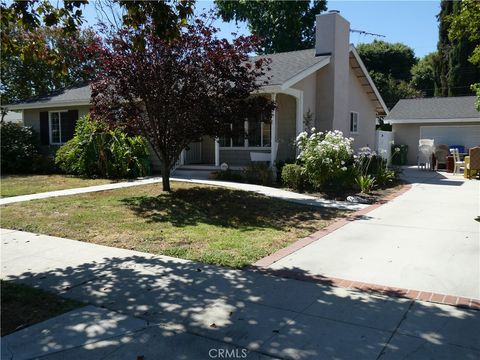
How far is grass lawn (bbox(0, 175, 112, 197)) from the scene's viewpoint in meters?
12.9

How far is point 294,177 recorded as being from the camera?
42.3ft

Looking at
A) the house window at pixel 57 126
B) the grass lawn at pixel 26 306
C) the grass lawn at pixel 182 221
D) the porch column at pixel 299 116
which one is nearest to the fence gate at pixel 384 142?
the porch column at pixel 299 116

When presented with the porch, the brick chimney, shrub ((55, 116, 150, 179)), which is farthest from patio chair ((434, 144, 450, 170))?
shrub ((55, 116, 150, 179))

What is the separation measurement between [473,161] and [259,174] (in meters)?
8.53

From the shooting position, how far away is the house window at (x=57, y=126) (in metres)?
20.2

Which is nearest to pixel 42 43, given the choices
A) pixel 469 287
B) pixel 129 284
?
pixel 129 284

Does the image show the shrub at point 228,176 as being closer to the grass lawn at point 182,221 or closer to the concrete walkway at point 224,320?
the grass lawn at point 182,221

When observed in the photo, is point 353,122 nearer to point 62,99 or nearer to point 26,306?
point 62,99

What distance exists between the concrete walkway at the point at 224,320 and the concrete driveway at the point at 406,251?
2.15 feet

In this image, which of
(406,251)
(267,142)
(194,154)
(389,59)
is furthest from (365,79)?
(389,59)

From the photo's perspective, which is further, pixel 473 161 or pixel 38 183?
pixel 473 161

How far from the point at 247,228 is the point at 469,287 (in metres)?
4.03

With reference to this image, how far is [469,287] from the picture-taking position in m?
4.94

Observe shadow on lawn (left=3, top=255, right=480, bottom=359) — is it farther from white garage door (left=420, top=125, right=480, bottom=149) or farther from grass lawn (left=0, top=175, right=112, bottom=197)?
white garage door (left=420, top=125, right=480, bottom=149)
